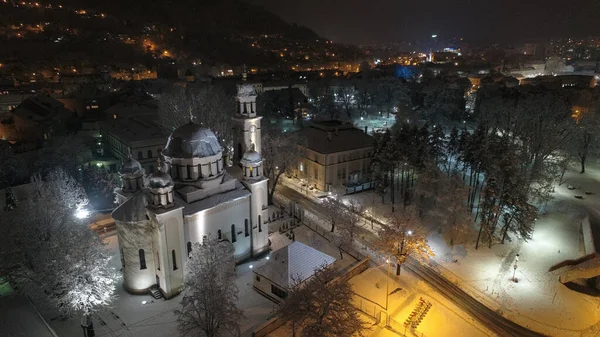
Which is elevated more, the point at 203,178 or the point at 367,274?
the point at 203,178

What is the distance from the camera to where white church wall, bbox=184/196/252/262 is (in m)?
25.9

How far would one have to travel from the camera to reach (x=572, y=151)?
48031 millimetres

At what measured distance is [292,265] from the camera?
25.3 meters

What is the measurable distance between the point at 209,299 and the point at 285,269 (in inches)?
265

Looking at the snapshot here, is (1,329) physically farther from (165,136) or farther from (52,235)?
(165,136)

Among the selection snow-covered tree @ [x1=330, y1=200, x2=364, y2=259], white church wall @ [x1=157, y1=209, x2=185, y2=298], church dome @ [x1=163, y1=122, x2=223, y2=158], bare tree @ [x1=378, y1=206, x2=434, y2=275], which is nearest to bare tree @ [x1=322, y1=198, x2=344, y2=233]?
snow-covered tree @ [x1=330, y1=200, x2=364, y2=259]

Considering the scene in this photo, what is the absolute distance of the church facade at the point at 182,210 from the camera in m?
Result: 24.1

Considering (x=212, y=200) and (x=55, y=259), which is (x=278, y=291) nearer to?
(x=212, y=200)

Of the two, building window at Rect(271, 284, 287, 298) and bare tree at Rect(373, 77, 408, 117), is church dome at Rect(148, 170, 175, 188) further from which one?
bare tree at Rect(373, 77, 408, 117)

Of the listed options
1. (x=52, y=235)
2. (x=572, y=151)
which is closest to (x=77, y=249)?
(x=52, y=235)

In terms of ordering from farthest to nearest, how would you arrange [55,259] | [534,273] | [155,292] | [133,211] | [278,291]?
[534,273]
[155,292]
[278,291]
[133,211]
[55,259]

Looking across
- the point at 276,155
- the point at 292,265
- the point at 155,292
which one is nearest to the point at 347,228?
the point at 292,265

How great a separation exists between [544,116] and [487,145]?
14780mm

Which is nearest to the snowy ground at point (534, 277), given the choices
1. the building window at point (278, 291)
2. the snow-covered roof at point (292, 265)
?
the snow-covered roof at point (292, 265)
